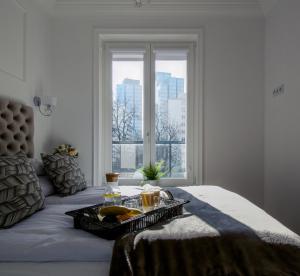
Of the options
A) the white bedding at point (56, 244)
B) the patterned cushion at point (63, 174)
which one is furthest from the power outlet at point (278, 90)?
the patterned cushion at point (63, 174)

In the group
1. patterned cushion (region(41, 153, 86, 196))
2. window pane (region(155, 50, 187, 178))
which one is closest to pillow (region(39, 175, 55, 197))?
patterned cushion (region(41, 153, 86, 196))

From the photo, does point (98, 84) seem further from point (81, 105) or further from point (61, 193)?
point (61, 193)

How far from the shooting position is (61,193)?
1970 millimetres

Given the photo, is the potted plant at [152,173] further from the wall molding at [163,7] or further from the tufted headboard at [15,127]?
the wall molding at [163,7]

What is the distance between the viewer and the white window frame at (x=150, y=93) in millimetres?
2947

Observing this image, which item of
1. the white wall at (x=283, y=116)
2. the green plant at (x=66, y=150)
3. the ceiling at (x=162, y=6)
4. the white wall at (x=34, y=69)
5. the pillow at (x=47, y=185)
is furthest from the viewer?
the ceiling at (x=162, y=6)

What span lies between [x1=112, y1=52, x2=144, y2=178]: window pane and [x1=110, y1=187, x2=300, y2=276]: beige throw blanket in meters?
1.99

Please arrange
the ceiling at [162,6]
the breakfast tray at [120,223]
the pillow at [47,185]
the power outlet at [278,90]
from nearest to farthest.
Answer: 1. the breakfast tray at [120,223]
2. the pillow at [47,185]
3. the power outlet at [278,90]
4. the ceiling at [162,6]

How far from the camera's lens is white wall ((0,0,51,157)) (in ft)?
7.08

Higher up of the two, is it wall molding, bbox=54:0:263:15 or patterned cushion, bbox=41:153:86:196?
wall molding, bbox=54:0:263:15

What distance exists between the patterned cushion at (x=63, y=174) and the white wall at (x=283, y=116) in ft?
6.33

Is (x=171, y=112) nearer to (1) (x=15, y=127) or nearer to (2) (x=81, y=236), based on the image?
Result: (1) (x=15, y=127)

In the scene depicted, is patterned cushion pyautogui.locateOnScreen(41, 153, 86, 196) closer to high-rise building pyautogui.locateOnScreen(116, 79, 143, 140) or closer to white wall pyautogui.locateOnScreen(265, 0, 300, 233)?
high-rise building pyautogui.locateOnScreen(116, 79, 143, 140)

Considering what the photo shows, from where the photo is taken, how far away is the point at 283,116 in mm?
2504
